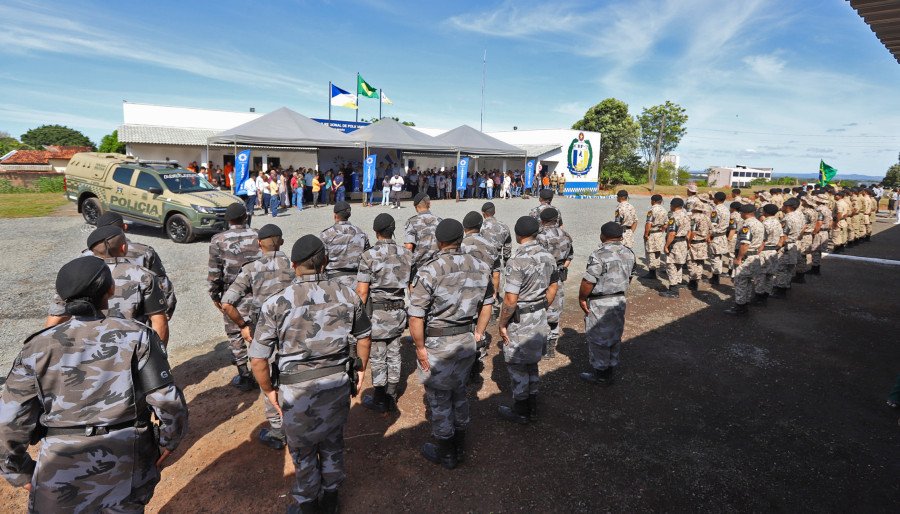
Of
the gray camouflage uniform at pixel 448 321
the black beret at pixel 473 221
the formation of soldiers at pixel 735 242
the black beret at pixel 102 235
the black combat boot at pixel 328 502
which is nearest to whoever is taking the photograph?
the black combat boot at pixel 328 502

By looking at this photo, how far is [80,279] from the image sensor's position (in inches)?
81.9

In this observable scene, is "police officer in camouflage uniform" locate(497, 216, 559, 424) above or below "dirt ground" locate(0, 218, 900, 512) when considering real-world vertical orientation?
above

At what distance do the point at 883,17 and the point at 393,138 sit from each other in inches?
657

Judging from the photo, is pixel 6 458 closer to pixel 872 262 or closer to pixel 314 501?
pixel 314 501

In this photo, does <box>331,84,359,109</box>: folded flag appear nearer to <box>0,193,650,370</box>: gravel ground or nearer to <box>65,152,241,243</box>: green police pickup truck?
<box>0,193,650,370</box>: gravel ground

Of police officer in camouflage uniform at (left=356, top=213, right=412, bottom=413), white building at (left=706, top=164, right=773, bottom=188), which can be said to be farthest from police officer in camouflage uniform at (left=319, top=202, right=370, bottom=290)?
white building at (left=706, top=164, right=773, bottom=188)

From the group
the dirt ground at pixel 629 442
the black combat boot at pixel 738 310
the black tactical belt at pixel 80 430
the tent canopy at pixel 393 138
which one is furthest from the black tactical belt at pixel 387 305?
the tent canopy at pixel 393 138

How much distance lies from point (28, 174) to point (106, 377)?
3216cm

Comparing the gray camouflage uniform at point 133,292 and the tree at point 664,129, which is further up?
the tree at point 664,129

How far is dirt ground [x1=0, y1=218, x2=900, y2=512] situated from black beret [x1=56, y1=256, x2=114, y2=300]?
5.89ft

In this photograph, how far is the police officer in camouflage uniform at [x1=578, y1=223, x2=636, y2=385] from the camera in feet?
15.8

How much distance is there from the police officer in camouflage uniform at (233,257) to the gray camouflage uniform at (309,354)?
176 cm

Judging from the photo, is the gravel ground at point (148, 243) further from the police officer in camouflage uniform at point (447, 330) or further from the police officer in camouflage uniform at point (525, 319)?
the police officer in camouflage uniform at point (525, 319)

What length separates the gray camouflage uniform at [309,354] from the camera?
2.68 metres
